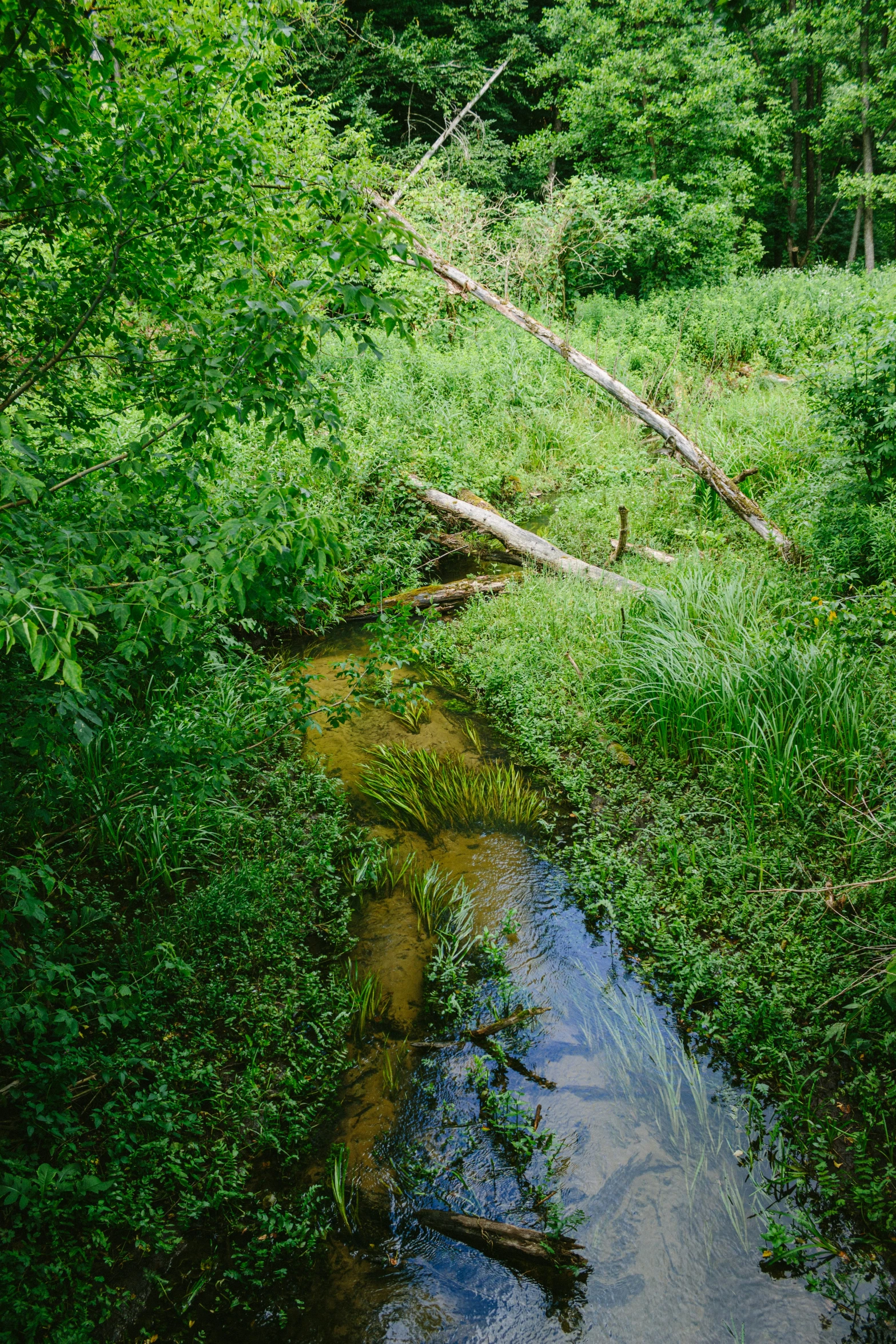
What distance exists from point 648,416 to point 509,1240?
26.0 feet

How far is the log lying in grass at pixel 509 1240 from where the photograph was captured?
249 centimetres

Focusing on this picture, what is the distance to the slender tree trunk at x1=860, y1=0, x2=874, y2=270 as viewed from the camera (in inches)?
698

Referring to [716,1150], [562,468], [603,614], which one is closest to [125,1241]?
[716,1150]

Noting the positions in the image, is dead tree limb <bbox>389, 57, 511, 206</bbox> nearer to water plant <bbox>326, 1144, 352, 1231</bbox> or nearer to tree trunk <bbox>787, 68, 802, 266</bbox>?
tree trunk <bbox>787, 68, 802, 266</bbox>

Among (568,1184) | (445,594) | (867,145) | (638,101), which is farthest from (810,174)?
(568,1184)

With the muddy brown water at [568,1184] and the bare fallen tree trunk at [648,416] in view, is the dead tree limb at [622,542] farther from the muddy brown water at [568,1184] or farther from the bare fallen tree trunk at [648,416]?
the muddy brown water at [568,1184]

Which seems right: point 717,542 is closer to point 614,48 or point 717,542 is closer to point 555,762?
point 555,762

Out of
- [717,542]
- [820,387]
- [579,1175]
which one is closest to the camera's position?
[579,1175]

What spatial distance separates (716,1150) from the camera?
9.20 ft

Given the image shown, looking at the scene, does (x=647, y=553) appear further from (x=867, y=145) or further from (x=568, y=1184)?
(x=867, y=145)

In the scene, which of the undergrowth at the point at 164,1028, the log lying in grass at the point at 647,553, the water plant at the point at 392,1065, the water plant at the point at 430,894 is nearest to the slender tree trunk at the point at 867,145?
the log lying in grass at the point at 647,553

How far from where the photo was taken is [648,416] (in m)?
8.20

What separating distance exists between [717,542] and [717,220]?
462 inches

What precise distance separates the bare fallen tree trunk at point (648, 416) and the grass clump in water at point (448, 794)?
3414 mm
